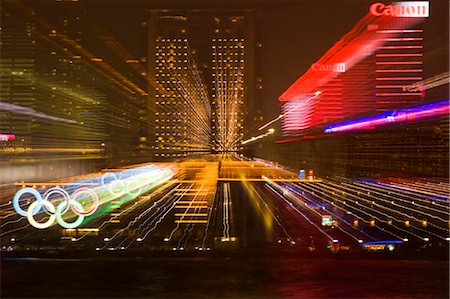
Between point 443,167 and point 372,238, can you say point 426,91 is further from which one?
point 372,238

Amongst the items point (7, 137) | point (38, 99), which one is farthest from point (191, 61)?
point (7, 137)

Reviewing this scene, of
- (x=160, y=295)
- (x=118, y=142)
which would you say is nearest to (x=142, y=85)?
(x=118, y=142)

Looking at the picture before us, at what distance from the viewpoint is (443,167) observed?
657cm

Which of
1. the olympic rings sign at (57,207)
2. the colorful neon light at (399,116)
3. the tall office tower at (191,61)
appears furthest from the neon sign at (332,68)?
the olympic rings sign at (57,207)

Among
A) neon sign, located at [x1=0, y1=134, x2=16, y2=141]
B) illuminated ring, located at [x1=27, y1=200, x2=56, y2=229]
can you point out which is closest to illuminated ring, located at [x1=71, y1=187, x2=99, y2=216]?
illuminated ring, located at [x1=27, y1=200, x2=56, y2=229]

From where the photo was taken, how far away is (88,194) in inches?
315

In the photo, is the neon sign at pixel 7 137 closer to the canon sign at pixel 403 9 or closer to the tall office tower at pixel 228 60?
the tall office tower at pixel 228 60

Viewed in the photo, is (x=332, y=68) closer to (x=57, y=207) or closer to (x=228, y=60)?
(x=228, y=60)

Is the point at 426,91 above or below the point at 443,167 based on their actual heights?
above

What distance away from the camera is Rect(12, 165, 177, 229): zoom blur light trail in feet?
20.0

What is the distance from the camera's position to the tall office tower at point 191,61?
7105 millimetres

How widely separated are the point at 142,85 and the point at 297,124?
3.49m

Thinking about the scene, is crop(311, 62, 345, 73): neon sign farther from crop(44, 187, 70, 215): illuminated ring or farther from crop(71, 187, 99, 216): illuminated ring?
crop(44, 187, 70, 215): illuminated ring

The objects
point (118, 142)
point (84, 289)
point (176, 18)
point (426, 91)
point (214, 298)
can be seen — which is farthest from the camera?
point (118, 142)
